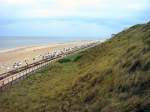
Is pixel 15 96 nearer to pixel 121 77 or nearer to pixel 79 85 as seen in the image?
pixel 79 85

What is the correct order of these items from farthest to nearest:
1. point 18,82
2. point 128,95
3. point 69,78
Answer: point 18,82 → point 69,78 → point 128,95

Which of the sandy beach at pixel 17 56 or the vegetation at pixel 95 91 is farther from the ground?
the vegetation at pixel 95 91

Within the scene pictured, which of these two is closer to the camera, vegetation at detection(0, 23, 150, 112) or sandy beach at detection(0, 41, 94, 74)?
vegetation at detection(0, 23, 150, 112)

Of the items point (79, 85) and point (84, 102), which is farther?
point (79, 85)

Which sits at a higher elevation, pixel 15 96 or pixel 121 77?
pixel 121 77

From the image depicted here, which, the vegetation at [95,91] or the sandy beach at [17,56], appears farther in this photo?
the sandy beach at [17,56]

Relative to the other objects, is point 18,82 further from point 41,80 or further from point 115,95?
point 115,95

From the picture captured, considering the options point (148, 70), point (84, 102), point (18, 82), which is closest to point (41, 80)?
point (18, 82)

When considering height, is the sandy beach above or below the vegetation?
below

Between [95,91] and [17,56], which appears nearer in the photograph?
[95,91]

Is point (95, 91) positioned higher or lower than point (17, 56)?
higher

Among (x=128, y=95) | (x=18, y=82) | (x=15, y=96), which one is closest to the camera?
(x=128, y=95)
